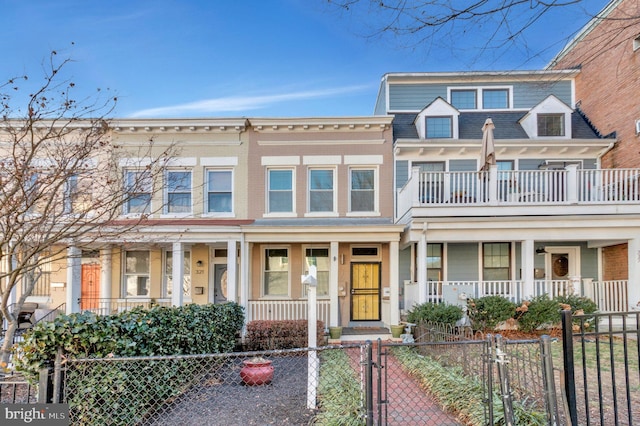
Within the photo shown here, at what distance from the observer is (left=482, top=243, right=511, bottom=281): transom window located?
1247 cm

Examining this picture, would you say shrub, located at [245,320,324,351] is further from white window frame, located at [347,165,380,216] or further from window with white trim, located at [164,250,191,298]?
white window frame, located at [347,165,380,216]

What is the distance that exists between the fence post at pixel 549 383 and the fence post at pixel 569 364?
160mm

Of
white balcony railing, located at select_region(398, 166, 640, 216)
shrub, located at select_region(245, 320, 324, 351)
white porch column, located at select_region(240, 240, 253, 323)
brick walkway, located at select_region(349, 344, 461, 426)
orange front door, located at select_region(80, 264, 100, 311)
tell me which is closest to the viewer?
brick walkway, located at select_region(349, 344, 461, 426)

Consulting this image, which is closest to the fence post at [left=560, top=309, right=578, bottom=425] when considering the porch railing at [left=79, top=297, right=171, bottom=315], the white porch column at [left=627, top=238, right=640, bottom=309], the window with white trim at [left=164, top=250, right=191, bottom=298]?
the white porch column at [left=627, top=238, right=640, bottom=309]

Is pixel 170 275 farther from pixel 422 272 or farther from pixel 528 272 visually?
pixel 528 272

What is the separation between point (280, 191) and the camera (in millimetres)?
12742

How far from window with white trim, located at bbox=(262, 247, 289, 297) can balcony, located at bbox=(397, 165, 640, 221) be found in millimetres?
4405

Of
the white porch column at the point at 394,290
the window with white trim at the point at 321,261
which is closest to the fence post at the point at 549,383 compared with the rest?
the white porch column at the point at 394,290

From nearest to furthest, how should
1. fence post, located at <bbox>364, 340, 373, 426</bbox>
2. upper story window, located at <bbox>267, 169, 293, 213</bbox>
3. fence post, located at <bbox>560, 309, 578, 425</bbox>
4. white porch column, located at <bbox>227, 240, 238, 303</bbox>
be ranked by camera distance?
fence post, located at <bbox>560, 309, 578, 425</bbox> < fence post, located at <bbox>364, 340, 373, 426</bbox> < white porch column, located at <bbox>227, 240, 238, 303</bbox> < upper story window, located at <bbox>267, 169, 293, 213</bbox>

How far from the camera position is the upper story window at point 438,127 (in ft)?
42.1

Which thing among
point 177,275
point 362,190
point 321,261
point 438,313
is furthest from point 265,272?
point 438,313

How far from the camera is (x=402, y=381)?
6.79m

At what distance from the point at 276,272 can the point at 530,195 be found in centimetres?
784

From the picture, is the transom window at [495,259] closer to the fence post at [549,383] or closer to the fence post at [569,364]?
the fence post at [549,383]
